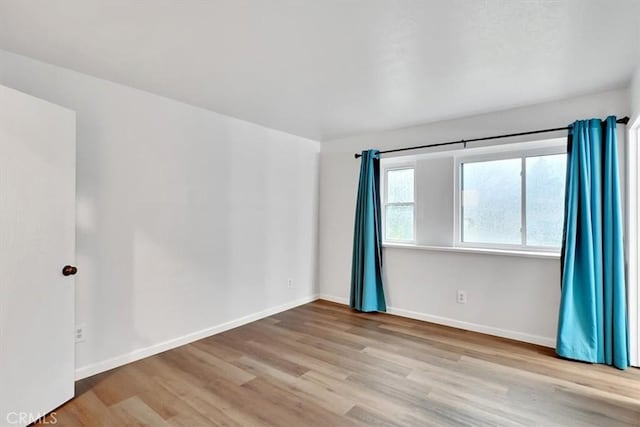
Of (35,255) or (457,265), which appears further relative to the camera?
(457,265)

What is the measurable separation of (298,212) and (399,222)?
4.47ft

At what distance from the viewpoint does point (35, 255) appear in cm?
200

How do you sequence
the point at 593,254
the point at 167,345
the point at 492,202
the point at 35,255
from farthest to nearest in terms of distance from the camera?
the point at 492,202, the point at 167,345, the point at 593,254, the point at 35,255

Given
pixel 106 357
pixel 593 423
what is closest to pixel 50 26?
pixel 106 357

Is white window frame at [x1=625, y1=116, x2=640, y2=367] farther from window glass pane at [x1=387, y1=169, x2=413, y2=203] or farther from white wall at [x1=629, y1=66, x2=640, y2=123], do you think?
window glass pane at [x1=387, y1=169, x2=413, y2=203]

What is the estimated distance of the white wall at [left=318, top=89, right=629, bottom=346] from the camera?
314 centimetres

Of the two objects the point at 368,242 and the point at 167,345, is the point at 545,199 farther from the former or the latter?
the point at 167,345

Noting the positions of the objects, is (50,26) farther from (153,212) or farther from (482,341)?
(482,341)

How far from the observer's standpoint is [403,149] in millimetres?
4043

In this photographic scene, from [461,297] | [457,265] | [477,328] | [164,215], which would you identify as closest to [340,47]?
[164,215]

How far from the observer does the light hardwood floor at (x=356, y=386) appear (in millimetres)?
2037

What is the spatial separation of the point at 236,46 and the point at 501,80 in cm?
205

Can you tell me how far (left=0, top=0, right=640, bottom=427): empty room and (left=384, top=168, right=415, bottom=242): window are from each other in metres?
0.04

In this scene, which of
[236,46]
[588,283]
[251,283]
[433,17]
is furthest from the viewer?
[251,283]
